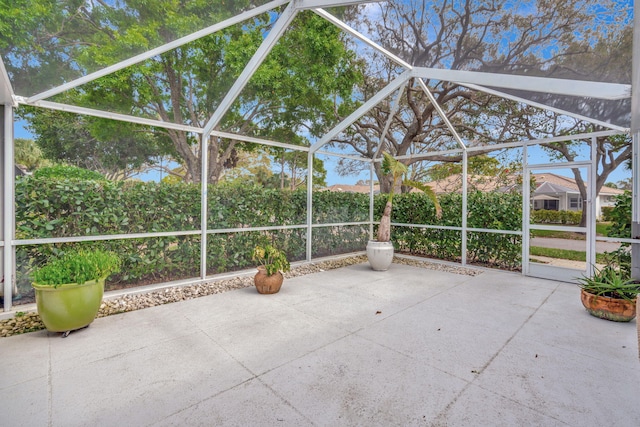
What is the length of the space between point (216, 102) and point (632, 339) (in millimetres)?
6520

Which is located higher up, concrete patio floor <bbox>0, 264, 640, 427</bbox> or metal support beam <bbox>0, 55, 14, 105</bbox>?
metal support beam <bbox>0, 55, 14, 105</bbox>

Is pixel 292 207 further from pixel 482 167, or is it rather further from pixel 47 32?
pixel 482 167

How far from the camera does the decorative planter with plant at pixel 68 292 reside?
296 cm

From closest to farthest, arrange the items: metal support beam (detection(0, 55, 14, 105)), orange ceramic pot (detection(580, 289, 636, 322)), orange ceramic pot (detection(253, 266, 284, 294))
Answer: metal support beam (detection(0, 55, 14, 105)) → orange ceramic pot (detection(580, 289, 636, 322)) → orange ceramic pot (detection(253, 266, 284, 294))

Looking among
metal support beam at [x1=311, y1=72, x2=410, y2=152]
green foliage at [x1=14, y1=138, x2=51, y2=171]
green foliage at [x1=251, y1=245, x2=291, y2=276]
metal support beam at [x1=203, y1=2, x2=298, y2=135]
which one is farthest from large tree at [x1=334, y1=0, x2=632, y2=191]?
green foliage at [x1=14, y1=138, x2=51, y2=171]

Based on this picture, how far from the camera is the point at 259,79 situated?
5.20m

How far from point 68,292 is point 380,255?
5.04 meters

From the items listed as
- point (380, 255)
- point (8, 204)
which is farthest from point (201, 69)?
point (380, 255)

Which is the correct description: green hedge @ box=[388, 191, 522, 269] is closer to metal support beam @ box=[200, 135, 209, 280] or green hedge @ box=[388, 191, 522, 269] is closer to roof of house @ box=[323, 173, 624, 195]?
roof of house @ box=[323, 173, 624, 195]

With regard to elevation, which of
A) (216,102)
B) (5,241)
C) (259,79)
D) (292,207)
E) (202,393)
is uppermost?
(259,79)

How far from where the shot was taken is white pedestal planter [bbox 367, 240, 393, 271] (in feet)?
20.4

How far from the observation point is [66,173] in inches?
160

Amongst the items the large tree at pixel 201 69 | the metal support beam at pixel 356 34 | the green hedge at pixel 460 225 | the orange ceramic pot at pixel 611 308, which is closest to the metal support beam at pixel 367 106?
the metal support beam at pixel 356 34

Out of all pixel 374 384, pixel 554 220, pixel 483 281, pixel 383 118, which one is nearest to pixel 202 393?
pixel 374 384
